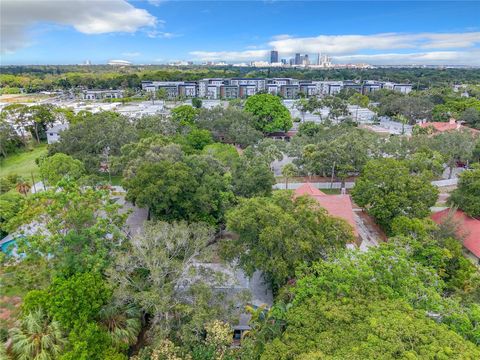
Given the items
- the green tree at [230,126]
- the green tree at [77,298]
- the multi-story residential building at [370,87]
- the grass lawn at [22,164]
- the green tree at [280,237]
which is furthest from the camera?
the multi-story residential building at [370,87]

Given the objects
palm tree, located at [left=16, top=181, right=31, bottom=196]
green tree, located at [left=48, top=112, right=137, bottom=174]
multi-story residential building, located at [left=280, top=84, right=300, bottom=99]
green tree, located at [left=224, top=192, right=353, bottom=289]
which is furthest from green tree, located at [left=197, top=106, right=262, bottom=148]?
multi-story residential building, located at [left=280, top=84, right=300, bottom=99]

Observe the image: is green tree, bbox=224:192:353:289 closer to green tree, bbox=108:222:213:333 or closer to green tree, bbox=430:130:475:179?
green tree, bbox=108:222:213:333

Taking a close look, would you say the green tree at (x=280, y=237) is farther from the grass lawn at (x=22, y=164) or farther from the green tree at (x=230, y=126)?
the grass lawn at (x=22, y=164)

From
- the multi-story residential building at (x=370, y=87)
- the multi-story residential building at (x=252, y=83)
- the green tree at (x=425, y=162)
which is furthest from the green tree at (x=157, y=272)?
the multi-story residential building at (x=370, y=87)

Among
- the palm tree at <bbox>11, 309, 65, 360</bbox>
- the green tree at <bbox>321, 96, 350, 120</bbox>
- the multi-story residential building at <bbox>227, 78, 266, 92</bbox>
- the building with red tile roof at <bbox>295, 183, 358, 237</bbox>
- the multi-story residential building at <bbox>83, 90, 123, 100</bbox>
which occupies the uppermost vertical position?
the multi-story residential building at <bbox>227, 78, 266, 92</bbox>

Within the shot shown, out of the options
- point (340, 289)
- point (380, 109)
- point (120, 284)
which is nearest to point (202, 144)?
point (120, 284)

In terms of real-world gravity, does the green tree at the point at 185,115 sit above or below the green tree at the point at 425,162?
above

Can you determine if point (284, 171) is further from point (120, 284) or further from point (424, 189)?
point (120, 284)
